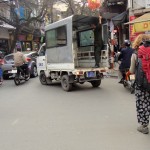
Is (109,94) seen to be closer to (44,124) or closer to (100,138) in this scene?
(44,124)

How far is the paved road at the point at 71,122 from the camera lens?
16.5 feet

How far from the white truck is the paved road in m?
0.89

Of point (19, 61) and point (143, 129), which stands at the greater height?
point (19, 61)

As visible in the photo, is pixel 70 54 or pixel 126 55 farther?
pixel 70 54

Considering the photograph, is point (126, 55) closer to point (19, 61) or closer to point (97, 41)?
point (97, 41)

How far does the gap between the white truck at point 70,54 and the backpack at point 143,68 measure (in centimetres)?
536

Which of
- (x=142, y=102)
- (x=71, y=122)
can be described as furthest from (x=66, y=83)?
(x=142, y=102)

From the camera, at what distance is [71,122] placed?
6.48 meters

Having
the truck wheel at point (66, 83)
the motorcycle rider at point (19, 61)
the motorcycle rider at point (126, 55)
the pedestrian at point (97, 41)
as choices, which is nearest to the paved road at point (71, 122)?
the truck wheel at point (66, 83)

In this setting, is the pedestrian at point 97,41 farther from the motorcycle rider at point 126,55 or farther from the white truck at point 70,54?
the motorcycle rider at point 126,55

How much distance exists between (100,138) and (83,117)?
5.42ft

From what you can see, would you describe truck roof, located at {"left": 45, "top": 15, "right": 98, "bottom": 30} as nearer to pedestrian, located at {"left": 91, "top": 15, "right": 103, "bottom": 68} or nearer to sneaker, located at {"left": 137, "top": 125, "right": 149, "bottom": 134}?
pedestrian, located at {"left": 91, "top": 15, "right": 103, "bottom": 68}

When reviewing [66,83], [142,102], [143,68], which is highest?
[143,68]

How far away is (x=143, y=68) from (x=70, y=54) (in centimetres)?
578
